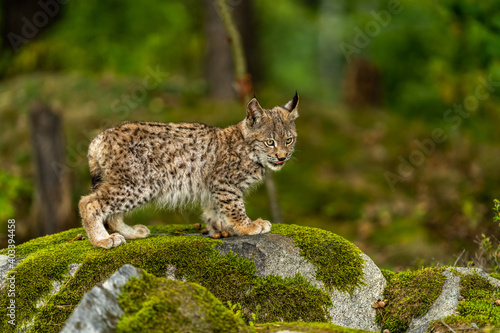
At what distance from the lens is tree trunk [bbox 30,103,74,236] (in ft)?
32.7

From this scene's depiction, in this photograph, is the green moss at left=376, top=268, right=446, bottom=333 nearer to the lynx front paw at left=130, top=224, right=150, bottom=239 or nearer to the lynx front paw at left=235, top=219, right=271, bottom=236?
the lynx front paw at left=235, top=219, right=271, bottom=236

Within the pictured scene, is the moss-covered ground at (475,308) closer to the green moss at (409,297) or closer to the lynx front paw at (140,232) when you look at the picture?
the green moss at (409,297)

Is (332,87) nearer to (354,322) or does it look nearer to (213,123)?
(213,123)

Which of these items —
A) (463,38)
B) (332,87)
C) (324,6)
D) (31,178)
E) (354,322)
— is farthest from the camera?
(332,87)

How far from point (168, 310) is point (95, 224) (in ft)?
7.16

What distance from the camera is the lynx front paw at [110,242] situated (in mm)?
5391

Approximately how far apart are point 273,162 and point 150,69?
1059cm

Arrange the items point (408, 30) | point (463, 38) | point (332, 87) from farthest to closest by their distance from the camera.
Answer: point (332, 87), point (408, 30), point (463, 38)

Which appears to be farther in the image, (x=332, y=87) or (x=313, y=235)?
(x=332, y=87)

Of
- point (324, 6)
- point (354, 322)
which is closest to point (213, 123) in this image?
point (354, 322)

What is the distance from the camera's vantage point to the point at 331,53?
95.8ft

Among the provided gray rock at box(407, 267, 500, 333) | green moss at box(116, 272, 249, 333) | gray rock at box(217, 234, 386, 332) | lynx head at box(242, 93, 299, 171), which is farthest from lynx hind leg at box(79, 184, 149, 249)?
gray rock at box(407, 267, 500, 333)

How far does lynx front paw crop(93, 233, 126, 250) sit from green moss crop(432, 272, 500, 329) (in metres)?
3.04

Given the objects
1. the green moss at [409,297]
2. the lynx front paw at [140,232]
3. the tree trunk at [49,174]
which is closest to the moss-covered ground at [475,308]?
the green moss at [409,297]
